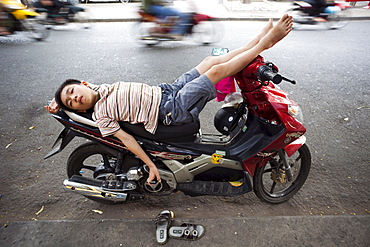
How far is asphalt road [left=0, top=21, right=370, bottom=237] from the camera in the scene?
2.38 metres

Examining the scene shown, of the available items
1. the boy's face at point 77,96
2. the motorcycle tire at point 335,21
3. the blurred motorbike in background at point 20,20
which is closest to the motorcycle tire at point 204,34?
the motorcycle tire at point 335,21

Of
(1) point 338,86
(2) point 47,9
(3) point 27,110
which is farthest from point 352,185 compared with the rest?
(2) point 47,9

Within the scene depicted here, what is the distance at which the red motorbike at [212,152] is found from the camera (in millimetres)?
1956

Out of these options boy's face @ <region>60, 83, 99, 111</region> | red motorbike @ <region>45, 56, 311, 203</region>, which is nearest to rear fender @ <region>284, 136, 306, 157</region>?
red motorbike @ <region>45, 56, 311, 203</region>

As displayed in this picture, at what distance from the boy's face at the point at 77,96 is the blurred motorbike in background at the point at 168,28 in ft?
15.5

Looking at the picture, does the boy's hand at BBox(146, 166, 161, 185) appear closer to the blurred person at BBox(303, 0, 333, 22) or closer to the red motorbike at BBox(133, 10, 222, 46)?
the red motorbike at BBox(133, 10, 222, 46)

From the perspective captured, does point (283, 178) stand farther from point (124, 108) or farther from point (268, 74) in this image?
point (124, 108)

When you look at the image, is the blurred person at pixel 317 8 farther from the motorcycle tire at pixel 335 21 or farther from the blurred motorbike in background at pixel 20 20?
the blurred motorbike in background at pixel 20 20

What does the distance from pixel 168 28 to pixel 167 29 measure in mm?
33

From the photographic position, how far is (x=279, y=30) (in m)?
1.86

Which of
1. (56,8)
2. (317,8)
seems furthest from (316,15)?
(56,8)

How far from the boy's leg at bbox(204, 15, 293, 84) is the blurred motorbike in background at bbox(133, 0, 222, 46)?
4.62 metres

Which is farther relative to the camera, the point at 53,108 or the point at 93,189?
the point at 93,189

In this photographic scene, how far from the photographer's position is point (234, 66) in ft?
6.30
